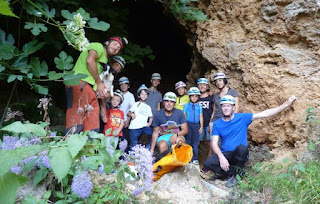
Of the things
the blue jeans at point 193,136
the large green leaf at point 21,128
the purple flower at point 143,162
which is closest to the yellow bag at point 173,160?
the purple flower at point 143,162

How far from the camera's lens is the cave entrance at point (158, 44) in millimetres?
8930

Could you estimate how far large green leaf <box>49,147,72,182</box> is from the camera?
Result: 3.26 ft

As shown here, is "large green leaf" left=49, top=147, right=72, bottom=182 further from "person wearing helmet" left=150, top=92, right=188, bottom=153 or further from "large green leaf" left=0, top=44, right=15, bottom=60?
"person wearing helmet" left=150, top=92, right=188, bottom=153

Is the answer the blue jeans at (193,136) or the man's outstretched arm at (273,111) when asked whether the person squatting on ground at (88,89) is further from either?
the man's outstretched arm at (273,111)

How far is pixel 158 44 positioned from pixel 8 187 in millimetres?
9055

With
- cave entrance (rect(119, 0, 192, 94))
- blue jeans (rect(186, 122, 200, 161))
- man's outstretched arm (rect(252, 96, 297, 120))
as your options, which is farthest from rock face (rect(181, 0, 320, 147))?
cave entrance (rect(119, 0, 192, 94))

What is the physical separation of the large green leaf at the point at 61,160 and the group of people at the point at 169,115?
145 centimetres

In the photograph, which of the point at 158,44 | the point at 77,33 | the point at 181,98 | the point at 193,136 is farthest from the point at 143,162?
the point at 158,44

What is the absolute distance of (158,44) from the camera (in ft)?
31.5

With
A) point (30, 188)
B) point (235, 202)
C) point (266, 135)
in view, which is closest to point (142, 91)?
point (266, 135)

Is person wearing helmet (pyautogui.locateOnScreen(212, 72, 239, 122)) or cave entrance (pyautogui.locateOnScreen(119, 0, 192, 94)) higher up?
cave entrance (pyautogui.locateOnScreen(119, 0, 192, 94))

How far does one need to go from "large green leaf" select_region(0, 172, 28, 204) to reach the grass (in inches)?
98.2

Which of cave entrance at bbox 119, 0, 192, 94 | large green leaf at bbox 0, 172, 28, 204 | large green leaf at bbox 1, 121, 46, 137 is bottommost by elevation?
large green leaf at bbox 0, 172, 28, 204

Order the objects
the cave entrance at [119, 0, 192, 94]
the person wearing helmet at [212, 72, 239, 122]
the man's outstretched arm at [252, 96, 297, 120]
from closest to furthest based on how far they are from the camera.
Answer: the man's outstretched arm at [252, 96, 297, 120] → the person wearing helmet at [212, 72, 239, 122] → the cave entrance at [119, 0, 192, 94]
